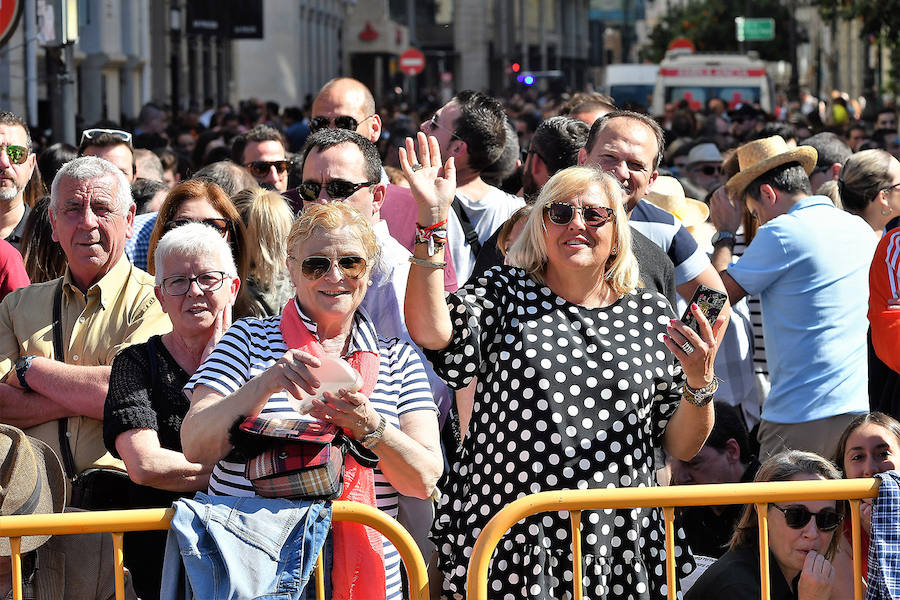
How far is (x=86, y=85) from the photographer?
25.4m

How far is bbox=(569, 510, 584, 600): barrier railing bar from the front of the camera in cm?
373

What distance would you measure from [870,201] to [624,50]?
97.5 m

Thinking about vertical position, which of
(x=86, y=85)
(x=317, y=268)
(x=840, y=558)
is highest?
(x=86, y=85)

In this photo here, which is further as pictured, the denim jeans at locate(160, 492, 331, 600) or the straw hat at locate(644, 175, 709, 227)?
the straw hat at locate(644, 175, 709, 227)

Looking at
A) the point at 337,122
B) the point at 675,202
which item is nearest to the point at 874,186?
the point at 675,202

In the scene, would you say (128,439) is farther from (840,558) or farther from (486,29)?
(486,29)

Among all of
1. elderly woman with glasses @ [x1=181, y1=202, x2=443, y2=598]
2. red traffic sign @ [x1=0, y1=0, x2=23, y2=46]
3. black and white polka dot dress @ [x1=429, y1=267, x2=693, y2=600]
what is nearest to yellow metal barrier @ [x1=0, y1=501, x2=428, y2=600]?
elderly woman with glasses @ [x1=181, y1=202, x2=443, y2=598]

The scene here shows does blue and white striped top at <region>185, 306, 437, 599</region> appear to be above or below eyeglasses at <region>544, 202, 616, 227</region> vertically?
below

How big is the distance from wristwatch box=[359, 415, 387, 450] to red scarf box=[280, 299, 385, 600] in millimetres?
176

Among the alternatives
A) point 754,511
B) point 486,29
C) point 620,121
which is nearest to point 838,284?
point 620,121

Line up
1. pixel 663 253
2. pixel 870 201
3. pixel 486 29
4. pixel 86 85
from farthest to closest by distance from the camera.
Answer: pixel 486 29 < pixel 86 85 < pixel 870 201 < pixel 663 253

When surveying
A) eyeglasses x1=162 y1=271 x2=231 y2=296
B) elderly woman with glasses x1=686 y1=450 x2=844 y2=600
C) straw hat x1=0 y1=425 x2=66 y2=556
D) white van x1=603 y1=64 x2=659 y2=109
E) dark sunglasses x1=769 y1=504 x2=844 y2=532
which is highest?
white van x1=603 y1=64 x2=659 y2=109

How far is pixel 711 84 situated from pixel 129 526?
2477 centimetres

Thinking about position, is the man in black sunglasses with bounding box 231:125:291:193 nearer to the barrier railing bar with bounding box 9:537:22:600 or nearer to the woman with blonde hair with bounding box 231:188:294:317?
the woman with blonde hair with bounding box 231:188:294:317
